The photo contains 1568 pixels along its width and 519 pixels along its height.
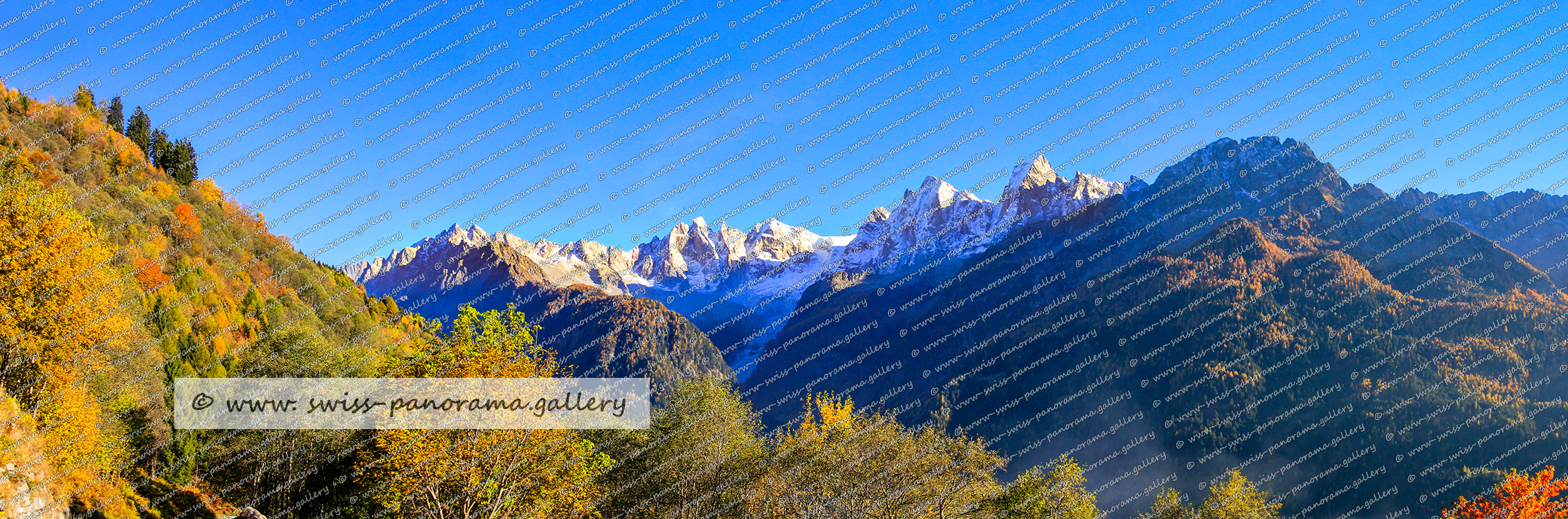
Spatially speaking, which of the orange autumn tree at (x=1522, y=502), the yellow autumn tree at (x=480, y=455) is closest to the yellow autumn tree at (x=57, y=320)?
the yellow autumn tree at (x=480, y=455)

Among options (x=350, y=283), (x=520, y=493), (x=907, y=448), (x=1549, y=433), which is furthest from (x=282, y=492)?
(x=1549, y=433)

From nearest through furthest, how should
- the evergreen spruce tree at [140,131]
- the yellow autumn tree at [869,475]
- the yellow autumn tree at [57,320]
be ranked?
the yellow autumn tree at [57,320] → the yellow autumn tree at [869,475] → the evergreen spruce tree at [140,131]

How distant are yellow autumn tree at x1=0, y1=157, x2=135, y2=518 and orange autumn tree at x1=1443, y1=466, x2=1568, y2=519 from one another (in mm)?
58593

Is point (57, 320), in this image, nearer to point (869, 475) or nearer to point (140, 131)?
Answer: point (869, 475)

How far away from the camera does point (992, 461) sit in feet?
155

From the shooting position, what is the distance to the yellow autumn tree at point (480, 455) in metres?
23.1

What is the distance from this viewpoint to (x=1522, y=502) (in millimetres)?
30969

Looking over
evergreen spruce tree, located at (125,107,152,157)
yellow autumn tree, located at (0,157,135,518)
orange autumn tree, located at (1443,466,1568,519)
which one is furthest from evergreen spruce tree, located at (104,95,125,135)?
orange autumn tree, located at (1443,466,1568,519)

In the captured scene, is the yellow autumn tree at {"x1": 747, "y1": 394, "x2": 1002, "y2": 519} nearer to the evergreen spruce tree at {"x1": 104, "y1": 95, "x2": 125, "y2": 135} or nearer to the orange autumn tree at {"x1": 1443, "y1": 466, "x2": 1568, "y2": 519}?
the orange autumn tree at {"x1": 1443, "y1": 466, "x2": 1568, "y2": 519}

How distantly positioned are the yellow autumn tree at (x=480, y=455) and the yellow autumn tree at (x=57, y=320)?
39.5 feet

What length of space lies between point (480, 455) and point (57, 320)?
17903mm

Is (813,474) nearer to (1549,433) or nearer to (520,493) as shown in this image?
(520,493)

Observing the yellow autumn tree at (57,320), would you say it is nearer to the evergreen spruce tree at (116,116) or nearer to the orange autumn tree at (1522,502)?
the orange autumn tree at (1522,502)

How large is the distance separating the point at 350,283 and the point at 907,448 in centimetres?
12588
